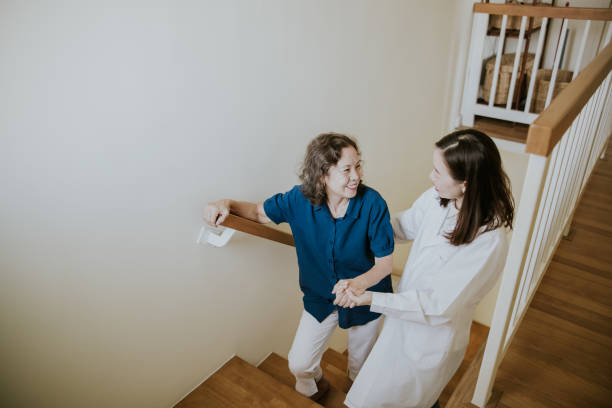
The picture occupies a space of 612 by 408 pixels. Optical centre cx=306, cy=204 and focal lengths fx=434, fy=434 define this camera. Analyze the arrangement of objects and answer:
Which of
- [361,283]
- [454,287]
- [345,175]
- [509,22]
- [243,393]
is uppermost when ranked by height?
[509,22]

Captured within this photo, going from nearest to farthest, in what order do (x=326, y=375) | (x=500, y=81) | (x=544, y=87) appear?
1. (x=326, y=375)
2. (x=544, y=87)
3. (x=500, y=81)

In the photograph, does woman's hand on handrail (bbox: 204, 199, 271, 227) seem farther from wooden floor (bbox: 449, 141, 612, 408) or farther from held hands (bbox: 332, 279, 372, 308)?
wooden floor (bbox: 449, 141, 612, 408)

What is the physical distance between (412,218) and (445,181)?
42cm

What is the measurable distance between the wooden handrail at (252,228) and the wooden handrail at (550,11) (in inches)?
109

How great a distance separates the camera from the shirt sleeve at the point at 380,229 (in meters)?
1.86

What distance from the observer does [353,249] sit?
193 centimetres

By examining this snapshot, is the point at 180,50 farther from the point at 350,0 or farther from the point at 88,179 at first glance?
the point at 350,0

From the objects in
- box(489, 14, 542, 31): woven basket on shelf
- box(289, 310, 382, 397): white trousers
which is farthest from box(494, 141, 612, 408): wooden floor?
box(489, 14, 542, 31): woven basket on shelf

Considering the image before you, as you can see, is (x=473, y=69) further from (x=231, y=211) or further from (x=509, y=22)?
(x=231, y=211)

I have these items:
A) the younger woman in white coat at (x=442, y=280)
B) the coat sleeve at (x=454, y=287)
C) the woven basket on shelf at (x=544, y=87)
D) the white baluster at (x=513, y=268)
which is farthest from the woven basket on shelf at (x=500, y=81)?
the white baluster at (x=513, y=268)

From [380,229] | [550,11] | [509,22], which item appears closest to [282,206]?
[380,229]

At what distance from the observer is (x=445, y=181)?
1600 mm

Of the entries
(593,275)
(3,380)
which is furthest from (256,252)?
(593,275)

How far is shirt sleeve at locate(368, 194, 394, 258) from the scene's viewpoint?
1.86 meters
